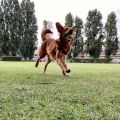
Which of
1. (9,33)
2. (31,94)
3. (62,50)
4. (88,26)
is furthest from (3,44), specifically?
(31,94)

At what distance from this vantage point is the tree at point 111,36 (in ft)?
214

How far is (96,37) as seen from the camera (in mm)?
65750

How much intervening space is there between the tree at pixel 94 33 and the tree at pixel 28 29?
8967 mm

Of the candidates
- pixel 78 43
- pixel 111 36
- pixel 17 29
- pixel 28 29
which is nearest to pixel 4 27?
pixel 17 29

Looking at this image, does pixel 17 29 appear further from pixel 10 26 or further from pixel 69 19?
pixel 69 19

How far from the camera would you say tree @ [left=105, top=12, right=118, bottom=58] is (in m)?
65.2

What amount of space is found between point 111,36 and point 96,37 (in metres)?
2.66

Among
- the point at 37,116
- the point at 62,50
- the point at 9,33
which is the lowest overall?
the point at 37,116

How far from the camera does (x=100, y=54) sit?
6550 centimetres

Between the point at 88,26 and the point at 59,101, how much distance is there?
6250cm

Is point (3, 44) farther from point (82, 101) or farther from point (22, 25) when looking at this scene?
point (82, 101)

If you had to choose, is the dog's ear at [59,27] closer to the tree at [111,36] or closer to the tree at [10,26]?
the tree at [10,26]

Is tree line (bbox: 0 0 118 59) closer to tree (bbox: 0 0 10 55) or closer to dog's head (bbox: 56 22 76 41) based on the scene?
tree (bbox: 0 0 10 55)

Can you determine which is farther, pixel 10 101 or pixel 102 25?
pixel 102 25
